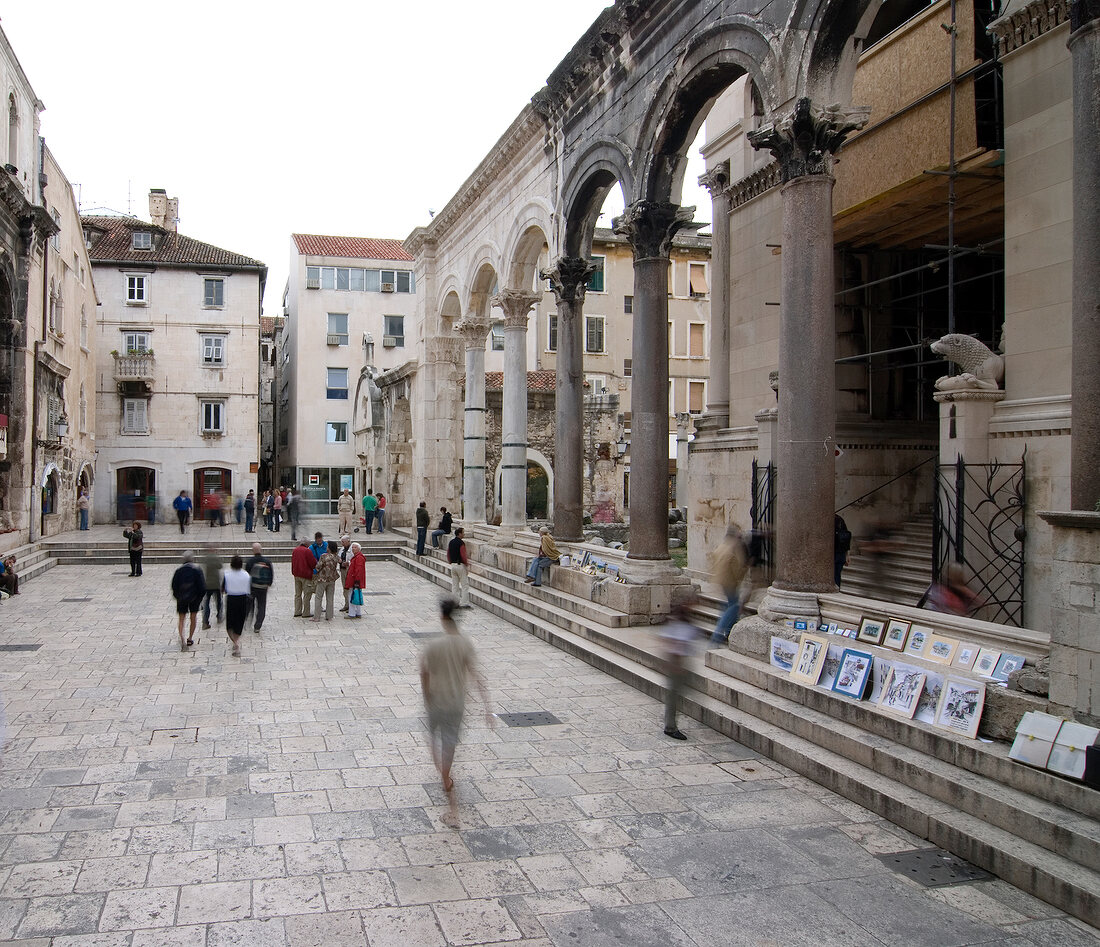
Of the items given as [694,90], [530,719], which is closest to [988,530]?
[530,719]

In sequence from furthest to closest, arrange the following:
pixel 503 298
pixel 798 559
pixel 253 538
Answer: pixel 253 538, pixel 503 298, pixel 798 559

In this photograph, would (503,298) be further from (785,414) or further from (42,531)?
(42,531)

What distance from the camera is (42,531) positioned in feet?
87.2

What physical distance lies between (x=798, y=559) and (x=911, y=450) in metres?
5.87

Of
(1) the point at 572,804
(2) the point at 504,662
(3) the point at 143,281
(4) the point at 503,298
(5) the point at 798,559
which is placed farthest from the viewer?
(3) the point at 143,281

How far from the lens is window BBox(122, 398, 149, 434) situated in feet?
120

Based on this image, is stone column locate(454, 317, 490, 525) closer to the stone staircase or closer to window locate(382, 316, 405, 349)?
the stone staircase

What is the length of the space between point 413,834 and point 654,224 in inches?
360

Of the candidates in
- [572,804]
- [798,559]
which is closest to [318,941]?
[572,804]

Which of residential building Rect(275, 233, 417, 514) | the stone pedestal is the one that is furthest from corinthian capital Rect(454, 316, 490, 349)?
residential building Rect(275, 233, 417, 514)

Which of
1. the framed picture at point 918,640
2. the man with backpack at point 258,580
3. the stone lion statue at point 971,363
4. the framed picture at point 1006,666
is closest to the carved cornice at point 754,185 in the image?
the stone lion statue at point 971,363

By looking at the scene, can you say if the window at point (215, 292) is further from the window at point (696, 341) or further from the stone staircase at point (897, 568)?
the stone staircase at point (897, 568)

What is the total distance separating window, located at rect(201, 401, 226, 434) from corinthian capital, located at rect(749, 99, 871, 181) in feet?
105

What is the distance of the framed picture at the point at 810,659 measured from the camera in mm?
8250
